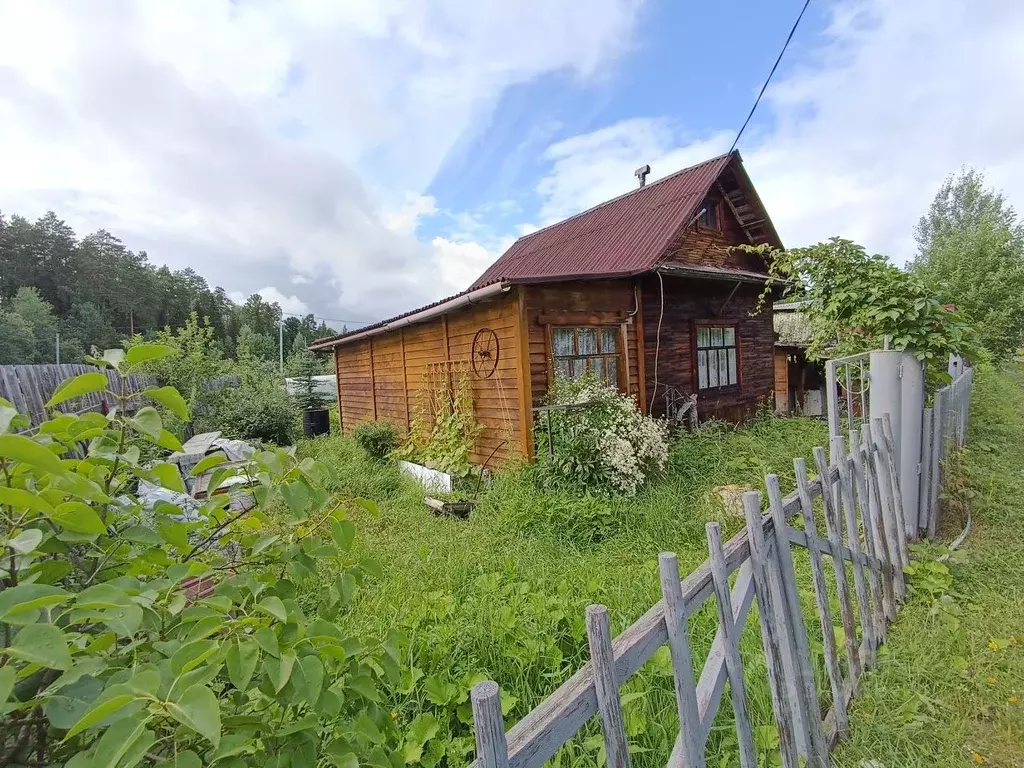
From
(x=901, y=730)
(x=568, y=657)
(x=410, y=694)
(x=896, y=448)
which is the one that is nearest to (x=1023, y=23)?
(x=896, y=448)

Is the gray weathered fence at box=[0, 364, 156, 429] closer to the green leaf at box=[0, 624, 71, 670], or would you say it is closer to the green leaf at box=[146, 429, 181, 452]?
the green leaf at box=[146, 429, 181, 452]

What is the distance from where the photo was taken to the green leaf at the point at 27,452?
0.52m

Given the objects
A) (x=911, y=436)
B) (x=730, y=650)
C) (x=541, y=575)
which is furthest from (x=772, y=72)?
(x=730, y=650)

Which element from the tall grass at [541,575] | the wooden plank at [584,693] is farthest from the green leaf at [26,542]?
the wooden plank at [584,693]

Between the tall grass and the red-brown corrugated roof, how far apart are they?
277cm

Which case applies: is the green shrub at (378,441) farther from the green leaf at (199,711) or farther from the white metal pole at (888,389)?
the green leaf at (199,711)

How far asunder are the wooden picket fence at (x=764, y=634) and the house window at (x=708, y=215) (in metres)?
6.50

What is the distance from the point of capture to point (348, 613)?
10.1 feet

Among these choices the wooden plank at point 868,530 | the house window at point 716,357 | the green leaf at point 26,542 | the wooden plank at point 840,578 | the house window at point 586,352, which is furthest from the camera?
the house window at point 716,357

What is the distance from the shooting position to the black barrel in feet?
42.0

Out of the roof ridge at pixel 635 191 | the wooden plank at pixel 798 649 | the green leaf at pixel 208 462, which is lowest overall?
the wooden plank at pixel 798 649

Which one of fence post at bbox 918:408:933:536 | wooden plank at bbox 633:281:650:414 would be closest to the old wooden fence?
fence post at bbox 918:408:933:536

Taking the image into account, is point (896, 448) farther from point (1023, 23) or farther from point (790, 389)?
point (790, 389)

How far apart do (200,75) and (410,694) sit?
23.1 ft
